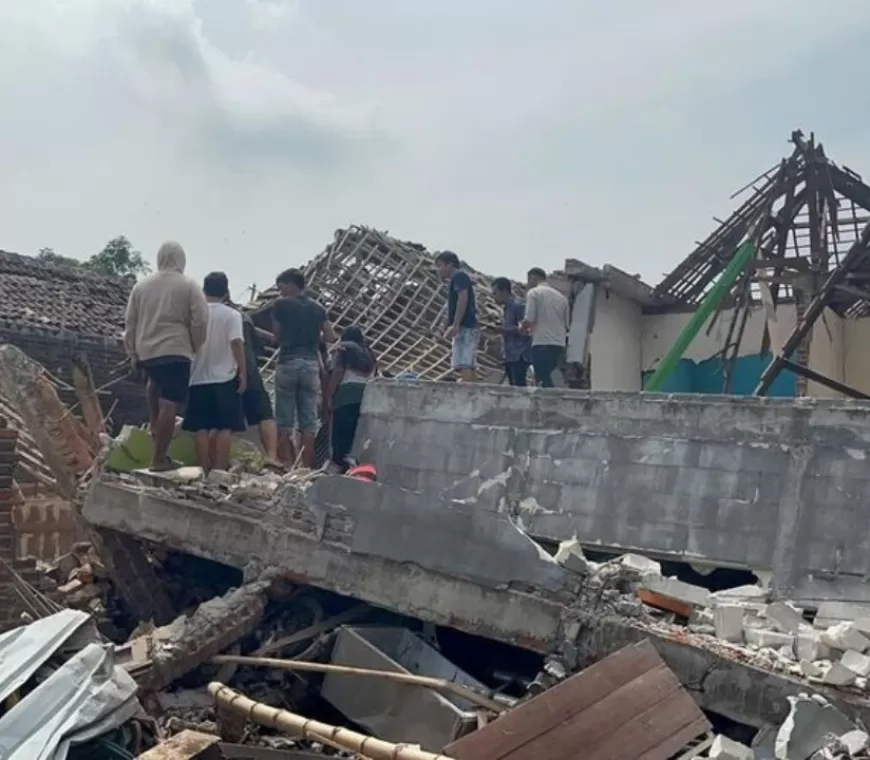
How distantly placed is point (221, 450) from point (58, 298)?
11.5m

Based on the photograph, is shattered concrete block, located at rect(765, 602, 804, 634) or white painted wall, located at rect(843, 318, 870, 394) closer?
shattered concrete block, located at rect(765, 602, 804, 634)

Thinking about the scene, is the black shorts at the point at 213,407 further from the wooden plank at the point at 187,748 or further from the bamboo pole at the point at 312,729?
the wooden plank at the point at 187,748

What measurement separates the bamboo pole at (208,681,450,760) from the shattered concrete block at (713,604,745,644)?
4.88 feet

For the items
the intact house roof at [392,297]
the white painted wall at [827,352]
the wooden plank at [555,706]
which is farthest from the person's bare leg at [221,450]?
the white painted wall at [827,352]

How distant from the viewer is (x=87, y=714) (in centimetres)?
447

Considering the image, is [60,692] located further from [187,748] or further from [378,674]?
[378,674]

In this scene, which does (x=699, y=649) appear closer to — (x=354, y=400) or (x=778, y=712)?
(x=778, y=712)

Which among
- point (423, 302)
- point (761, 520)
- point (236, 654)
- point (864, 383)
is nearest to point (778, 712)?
point (761, 520)

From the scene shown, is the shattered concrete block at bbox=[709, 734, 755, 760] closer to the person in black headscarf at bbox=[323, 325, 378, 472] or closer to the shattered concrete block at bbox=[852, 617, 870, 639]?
the shattered concrete block at bbox=[852, 617, 870, 639]

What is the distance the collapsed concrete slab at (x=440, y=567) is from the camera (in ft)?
15.3

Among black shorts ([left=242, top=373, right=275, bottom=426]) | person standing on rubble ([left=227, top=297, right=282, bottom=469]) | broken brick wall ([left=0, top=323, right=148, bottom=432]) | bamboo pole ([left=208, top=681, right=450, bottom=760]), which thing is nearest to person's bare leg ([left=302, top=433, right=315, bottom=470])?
person standing on rubble ([left=227, top=297, right=282, bottom=469])

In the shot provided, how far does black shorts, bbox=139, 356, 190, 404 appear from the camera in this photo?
6.72 metres

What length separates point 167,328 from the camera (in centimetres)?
668

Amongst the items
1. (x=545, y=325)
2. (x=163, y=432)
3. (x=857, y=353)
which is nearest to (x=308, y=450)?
(x=163, y=432)
